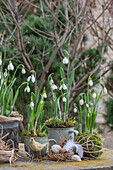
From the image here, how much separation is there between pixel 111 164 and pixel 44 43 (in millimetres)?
2212

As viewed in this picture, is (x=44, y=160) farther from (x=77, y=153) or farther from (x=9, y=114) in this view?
(x=9, y=114)

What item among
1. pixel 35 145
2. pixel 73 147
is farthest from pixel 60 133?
pixel 35 145

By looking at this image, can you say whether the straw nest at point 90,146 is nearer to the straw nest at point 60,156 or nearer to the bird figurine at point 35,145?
the straw nest at point 60,156

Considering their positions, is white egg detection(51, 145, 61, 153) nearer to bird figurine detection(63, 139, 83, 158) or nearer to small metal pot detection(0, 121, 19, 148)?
bird figurine detection(63, 139, 83, 158)

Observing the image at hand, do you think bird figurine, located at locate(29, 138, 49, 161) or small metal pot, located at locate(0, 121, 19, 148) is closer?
bird figurine, located at locate(29, 138, 49, 161)

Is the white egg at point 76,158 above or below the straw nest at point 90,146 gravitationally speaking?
below

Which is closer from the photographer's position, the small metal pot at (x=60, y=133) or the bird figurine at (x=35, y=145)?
the bird figurine at (x=35, y=145)

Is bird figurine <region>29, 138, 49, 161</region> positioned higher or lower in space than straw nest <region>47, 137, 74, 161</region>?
higher

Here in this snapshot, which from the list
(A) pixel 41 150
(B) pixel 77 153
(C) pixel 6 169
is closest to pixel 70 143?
(B) pixel 77 153

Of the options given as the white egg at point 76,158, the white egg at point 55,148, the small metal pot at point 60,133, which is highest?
the small metal pot at point 60,133

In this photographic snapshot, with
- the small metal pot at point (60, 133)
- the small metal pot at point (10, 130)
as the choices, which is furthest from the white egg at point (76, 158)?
the small metal pot at point (10, 130)

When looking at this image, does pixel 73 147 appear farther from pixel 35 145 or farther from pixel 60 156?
pixel 35 145

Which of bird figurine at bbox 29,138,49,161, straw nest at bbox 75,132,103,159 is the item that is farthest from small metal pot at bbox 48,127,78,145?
bird figurine at bbox 29,138,49,161

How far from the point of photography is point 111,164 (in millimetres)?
1568
